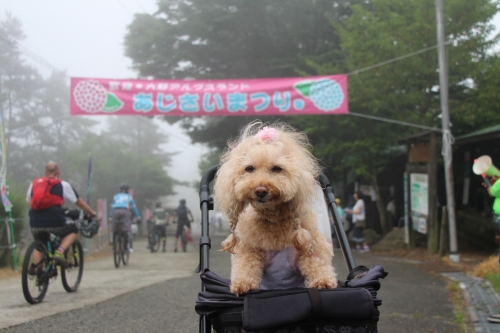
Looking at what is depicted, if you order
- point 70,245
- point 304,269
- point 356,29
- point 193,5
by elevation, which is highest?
point 193,5

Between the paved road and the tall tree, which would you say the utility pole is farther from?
the paved road

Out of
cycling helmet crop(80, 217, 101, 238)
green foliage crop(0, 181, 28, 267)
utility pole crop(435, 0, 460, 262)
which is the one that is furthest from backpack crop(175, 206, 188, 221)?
cycling helmet crop(80, 217, 101, 238)

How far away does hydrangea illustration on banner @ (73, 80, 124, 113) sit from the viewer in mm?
11891

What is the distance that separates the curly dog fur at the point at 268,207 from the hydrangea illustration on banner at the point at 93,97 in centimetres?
1006

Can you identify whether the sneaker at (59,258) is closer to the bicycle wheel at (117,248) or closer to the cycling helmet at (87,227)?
the cycling helmet at (87,227)

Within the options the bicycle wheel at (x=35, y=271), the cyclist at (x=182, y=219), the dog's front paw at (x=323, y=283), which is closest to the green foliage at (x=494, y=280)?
the dog's front paw at (x=323, y=283)

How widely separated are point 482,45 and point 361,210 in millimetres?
5202

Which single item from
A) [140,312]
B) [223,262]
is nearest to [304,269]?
[140,312]

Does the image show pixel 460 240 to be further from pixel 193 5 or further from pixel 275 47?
pixel 193 5

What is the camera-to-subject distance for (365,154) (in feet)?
53.7

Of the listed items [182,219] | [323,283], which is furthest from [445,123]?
[323,283]

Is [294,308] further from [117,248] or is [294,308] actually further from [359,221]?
[359,221]

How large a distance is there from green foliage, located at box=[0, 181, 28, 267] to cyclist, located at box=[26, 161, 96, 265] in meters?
3.54

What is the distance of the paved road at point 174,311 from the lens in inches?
194
